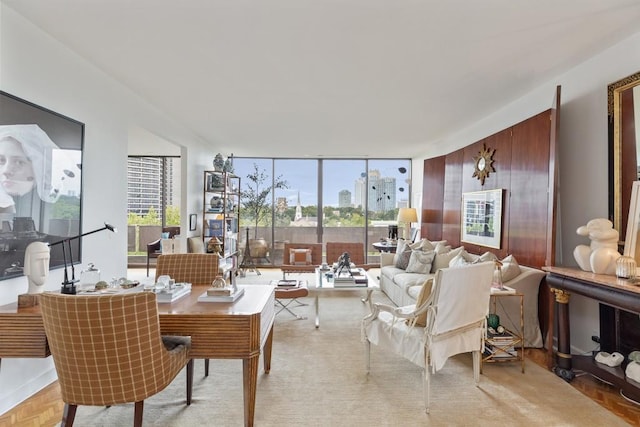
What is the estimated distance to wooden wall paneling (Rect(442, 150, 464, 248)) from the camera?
5531mm

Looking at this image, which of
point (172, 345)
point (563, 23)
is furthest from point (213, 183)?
point (563, 23)

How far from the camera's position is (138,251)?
834cm

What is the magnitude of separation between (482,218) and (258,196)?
5187mm

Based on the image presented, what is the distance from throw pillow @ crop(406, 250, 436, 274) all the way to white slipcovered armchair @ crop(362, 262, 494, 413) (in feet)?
7.39

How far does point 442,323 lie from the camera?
236 centimetres

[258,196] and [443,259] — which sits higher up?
[258,196]

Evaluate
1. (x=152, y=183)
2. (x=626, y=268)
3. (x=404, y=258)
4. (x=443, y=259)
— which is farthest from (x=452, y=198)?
(x=152, y=183)

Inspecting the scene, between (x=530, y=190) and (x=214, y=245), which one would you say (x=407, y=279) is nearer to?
(x=530, y=190)

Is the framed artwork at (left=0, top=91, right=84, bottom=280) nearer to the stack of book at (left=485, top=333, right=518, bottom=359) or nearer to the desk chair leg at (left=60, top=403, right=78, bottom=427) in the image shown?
the desk chair leg at (left=60, top=403, right=78, bottom=427)

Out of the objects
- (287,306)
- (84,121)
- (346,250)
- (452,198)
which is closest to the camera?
(84,121)

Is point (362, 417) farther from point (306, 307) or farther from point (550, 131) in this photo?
point (550, 131)

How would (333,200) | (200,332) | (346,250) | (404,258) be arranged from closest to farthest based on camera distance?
(200,332)
(404,258)
(346,250)
(333,200)

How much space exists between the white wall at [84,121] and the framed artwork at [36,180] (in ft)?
0.36

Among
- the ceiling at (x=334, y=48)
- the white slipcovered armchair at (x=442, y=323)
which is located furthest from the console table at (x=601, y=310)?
the ceiling at (x=334, y=48)
